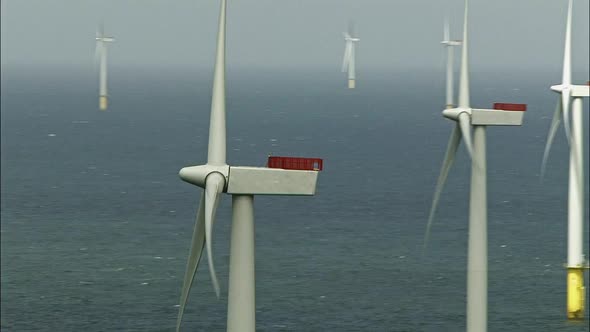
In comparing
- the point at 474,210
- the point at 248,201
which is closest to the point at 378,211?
the point at 474,210

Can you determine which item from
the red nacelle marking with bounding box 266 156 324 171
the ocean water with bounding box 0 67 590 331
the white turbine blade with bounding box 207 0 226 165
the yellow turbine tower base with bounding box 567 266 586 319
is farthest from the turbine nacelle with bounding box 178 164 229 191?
the yellow turbine tower base with bounding box 567 266 586 319

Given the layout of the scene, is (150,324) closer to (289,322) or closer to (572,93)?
(289,322)

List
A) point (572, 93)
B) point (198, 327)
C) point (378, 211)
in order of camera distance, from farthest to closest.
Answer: point (378, 211)
point (198, 327)
point (572, 93)

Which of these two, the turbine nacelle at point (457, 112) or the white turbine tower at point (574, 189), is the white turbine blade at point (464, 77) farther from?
the white turbine tower at point (574, 189)

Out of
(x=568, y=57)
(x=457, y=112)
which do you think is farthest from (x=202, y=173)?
(x=568, y=57)

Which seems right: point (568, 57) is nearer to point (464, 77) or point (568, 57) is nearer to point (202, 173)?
point (464, 77)

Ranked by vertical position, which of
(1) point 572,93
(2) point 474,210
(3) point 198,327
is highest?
(1) point 572,93
